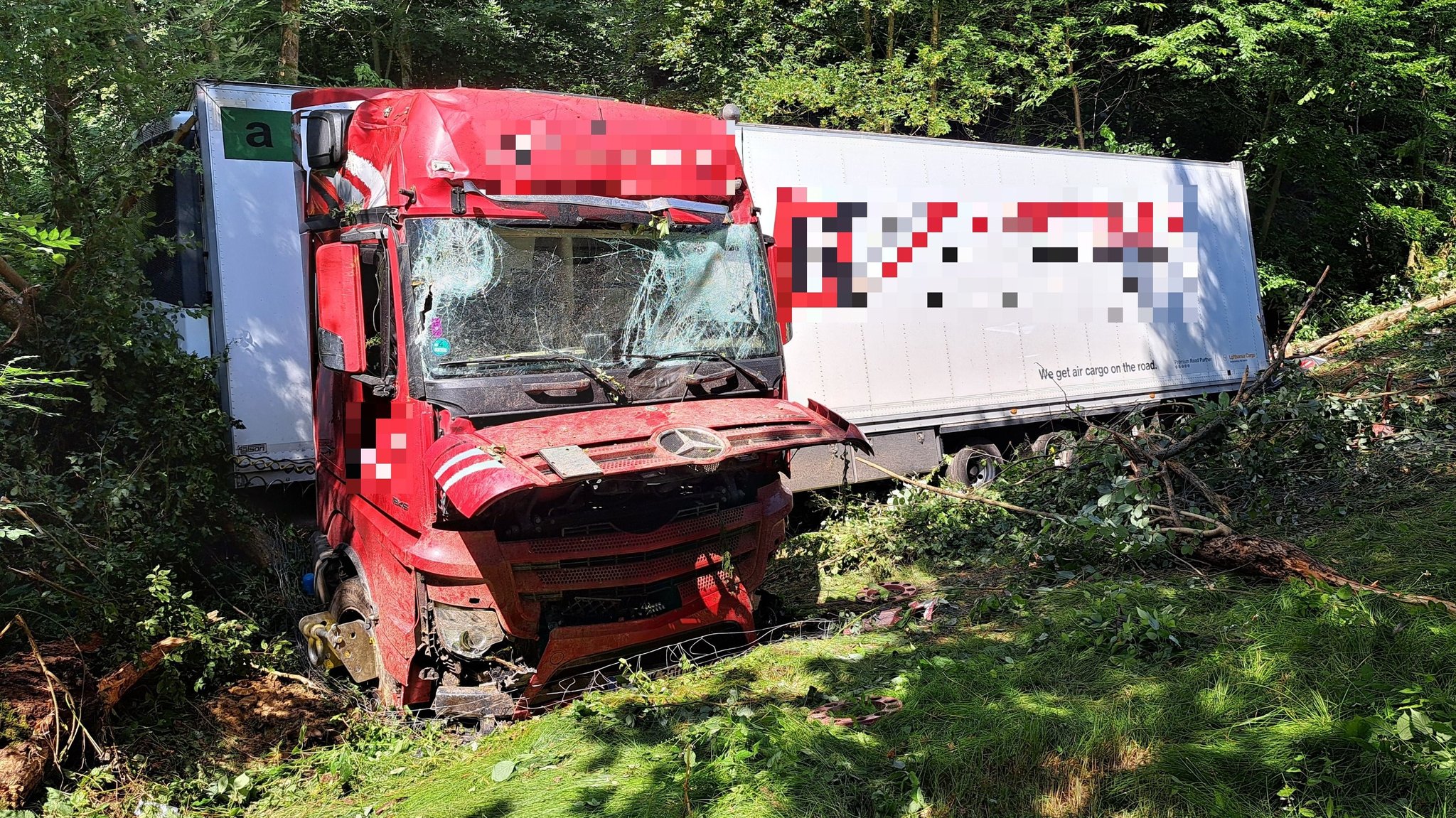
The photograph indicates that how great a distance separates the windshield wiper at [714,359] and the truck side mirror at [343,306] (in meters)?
1.32

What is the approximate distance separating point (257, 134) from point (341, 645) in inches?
175

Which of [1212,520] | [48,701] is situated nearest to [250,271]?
[48,701]

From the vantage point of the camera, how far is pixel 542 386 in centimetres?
492

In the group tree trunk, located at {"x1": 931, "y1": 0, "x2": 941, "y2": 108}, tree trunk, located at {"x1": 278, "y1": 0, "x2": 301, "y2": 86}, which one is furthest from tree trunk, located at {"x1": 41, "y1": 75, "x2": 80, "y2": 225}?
tree trunk, located at {"x1": 931, "y1": 0, "x2": 941, "y2": 108}

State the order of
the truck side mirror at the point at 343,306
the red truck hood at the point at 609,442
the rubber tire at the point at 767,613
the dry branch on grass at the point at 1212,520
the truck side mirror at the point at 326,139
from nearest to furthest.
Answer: the red truck hood at the point at 609,442, the truck side mirror at the point at 343,306, the dry branch on grass at the point at 1212,520, the truck side mirror at the point at 326,139, the rubber tire at the point at 767,613

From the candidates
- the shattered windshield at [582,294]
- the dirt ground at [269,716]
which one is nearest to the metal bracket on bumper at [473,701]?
the dirt ground at [269,716]

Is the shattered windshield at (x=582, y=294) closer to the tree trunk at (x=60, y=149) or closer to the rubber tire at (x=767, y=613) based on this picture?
the rubber tire at (x=767, y=613)

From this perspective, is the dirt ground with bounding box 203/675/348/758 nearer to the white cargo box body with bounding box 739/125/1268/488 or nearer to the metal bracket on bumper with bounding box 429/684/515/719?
the metal bracket on bumper with bounding box 429/684/515/719

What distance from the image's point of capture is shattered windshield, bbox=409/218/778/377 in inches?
193

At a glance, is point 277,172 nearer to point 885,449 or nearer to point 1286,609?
point 885,449

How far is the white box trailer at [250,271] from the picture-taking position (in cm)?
785

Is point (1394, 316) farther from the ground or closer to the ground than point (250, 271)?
closer to the ground

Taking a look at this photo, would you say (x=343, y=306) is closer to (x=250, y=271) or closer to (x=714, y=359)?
(x=714, y=359)

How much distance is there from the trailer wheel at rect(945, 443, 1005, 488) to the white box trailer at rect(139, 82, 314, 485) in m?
5.99
